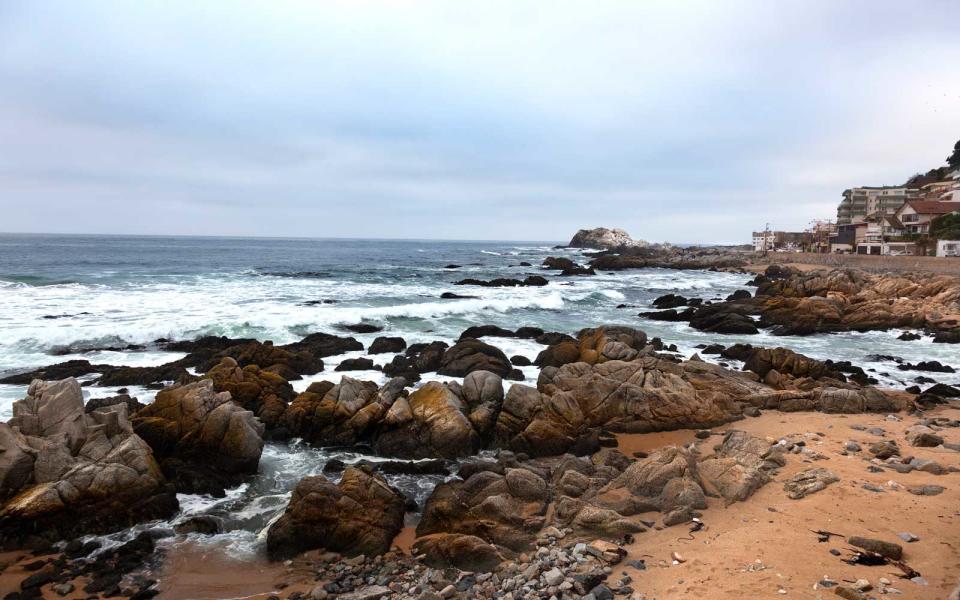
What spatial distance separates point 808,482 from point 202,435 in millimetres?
11596

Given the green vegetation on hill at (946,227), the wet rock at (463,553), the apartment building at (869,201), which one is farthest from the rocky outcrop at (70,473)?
the apartment building at (869,201)

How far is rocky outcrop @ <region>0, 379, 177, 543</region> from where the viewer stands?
28.0ft

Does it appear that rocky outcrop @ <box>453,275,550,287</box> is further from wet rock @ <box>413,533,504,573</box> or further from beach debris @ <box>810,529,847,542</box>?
beach debris @ <box>810,529,847,542</box>

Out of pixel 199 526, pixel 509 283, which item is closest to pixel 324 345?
pixel 199 526

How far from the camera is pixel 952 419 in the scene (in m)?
13.0

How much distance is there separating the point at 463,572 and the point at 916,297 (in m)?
37.2

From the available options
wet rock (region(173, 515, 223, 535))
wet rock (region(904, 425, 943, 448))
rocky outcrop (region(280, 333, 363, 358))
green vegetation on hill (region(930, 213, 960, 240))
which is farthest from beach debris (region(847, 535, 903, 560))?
green vegetation on hill (region(930, 213, 960, 240))

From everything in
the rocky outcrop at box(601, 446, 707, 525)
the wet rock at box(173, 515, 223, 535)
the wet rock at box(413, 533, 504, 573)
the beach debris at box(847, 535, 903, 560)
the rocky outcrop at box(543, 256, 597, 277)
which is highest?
the rocky outcrop at box(543, 256, 597, 277)

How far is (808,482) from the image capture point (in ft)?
29.8

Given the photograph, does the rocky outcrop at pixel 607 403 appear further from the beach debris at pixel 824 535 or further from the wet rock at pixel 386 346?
the wet rock at pixel 386 346

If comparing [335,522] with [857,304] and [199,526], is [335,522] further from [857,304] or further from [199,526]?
[857,304]

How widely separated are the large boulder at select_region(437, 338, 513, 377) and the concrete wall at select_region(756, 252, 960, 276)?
42258mm

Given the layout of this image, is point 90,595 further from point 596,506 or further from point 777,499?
point 777,499

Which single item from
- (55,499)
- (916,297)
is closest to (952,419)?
(55,499)
